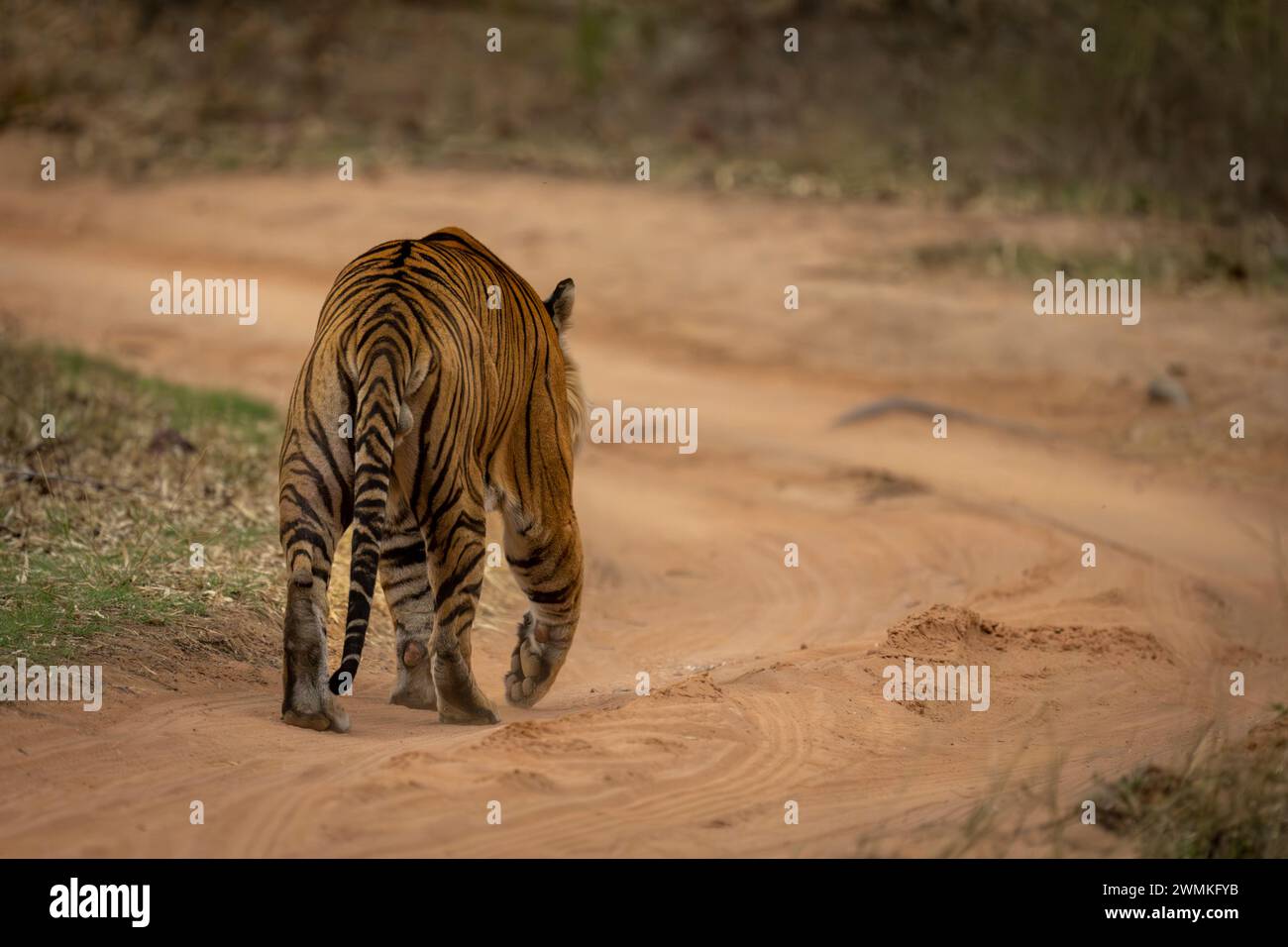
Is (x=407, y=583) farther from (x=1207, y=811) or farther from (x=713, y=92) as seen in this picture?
(x=713, y=92)

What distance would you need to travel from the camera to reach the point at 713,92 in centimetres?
2027

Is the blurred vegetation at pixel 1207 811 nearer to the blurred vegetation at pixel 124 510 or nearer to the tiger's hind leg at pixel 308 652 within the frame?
the tiger's hind leg at pixel 308 652

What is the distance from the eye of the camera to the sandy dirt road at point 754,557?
5230 millimetres

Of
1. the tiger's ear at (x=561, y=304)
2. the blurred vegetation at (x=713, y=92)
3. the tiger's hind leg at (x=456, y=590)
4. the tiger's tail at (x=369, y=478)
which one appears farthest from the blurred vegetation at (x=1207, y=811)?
the blurred vegetation at (x=713, y=92)

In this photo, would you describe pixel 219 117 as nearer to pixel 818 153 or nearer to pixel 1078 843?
pixel 818 153

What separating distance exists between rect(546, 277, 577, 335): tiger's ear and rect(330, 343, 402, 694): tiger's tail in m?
1.42

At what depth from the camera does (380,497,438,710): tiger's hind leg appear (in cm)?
634

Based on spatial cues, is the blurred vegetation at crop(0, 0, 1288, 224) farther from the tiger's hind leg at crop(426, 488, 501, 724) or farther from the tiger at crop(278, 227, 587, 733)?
the tiger's hind leg at crop(426, 488, 501, 724)

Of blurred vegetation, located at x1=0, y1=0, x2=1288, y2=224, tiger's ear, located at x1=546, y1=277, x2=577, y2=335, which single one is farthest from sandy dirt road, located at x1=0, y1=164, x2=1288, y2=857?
tiger's ear, located at x1=546, y1=277, x2=577, y2=335

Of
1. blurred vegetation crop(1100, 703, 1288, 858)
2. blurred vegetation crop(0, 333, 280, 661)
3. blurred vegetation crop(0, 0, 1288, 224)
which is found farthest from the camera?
blurred vegetation crop(0, 0, 1288, 224)

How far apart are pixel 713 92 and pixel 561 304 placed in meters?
13.8

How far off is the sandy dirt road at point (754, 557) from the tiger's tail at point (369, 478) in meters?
0.42

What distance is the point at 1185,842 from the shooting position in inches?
195

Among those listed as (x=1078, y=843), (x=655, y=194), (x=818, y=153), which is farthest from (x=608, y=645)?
(x=818, y=153)
